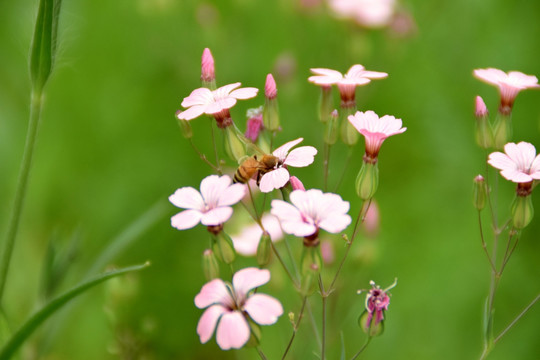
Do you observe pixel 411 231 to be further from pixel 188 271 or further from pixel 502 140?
pixel 502 140

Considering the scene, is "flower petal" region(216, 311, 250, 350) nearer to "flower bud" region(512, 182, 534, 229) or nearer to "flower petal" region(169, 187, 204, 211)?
"flower petal" region(169, 187, 204, 211)

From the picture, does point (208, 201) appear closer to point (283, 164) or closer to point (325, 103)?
point (283, 164)

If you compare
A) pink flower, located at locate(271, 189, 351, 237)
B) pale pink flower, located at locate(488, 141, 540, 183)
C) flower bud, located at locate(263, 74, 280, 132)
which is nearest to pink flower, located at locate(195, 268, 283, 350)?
pink flower, located at locate(271, 189, 351, 237)

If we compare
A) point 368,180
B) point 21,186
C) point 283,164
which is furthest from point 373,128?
point 21,186

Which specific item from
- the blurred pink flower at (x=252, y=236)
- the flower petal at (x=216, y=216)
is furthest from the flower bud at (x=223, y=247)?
the blurred pink flower at (x=252, y=236)

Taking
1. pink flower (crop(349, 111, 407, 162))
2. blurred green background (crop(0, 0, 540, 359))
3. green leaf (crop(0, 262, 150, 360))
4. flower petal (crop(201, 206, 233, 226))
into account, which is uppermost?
pink flower (crop(349, 111, 407, 162))

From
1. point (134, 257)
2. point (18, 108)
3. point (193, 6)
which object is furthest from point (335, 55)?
point (18, 108)

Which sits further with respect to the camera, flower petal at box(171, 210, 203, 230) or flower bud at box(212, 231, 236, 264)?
flower bud at box(212, 231, 236, 264)

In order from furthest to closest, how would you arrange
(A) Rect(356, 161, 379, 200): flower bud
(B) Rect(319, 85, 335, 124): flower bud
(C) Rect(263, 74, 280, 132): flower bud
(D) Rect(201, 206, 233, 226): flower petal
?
(B) Rect(319, 85, 335, 124): flower bud < (C) Rect(263, 74, 280, 132): flower bud < (A) Rect(356, 161, 379, 200): flower bud < (D) Rect(201, 206, 233, 226): flower petal

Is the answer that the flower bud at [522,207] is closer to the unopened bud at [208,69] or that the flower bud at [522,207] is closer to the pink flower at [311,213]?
the pink flower at [311,213]
